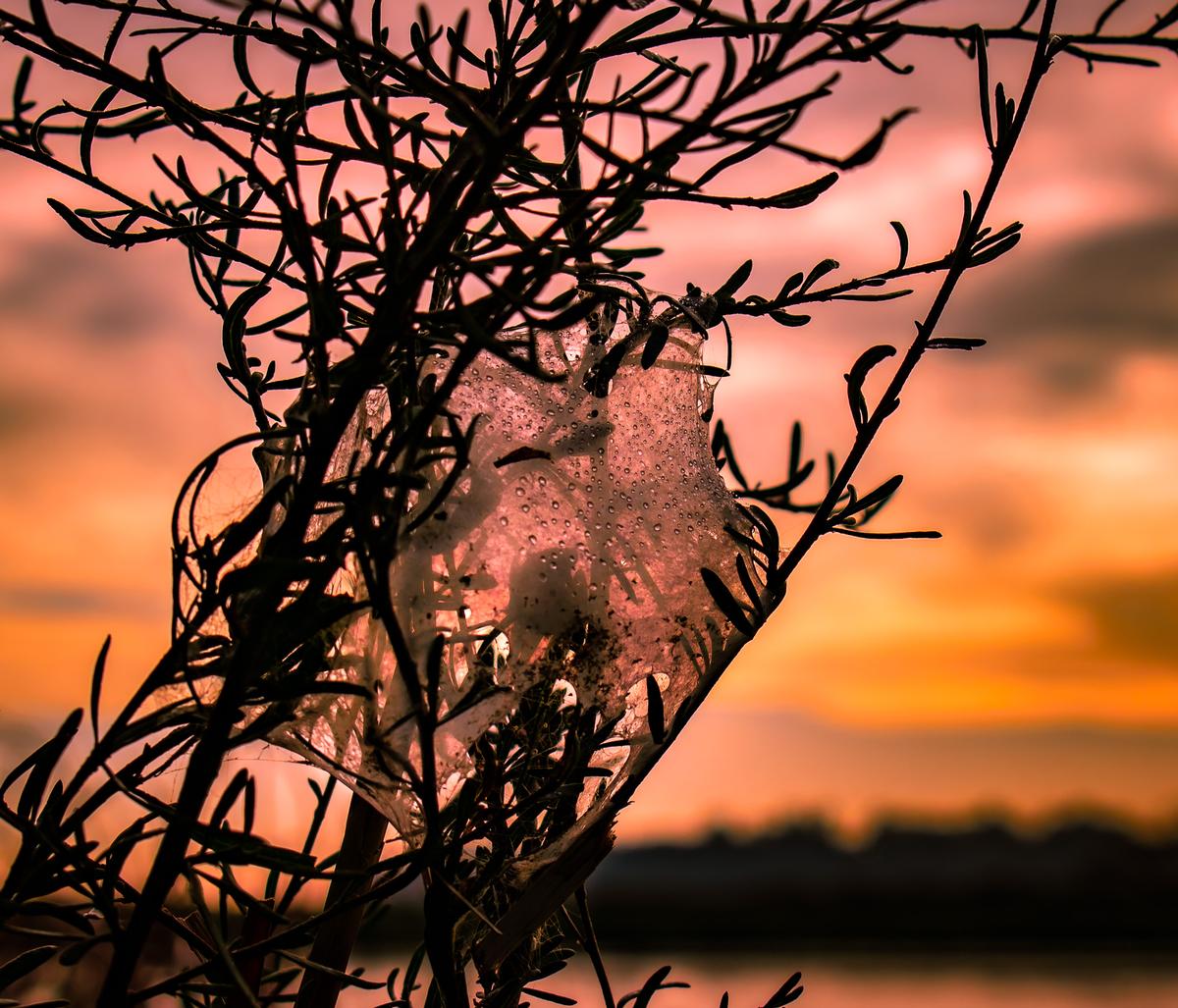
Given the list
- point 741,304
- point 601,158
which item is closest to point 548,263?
point 601,158

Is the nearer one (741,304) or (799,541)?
(799,541)

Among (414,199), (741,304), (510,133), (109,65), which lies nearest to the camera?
(510,133)

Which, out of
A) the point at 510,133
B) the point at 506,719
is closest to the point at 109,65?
the point at 510,133

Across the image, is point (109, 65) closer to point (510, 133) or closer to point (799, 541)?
point (510, 133)

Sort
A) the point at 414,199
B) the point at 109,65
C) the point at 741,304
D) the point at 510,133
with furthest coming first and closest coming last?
the point at 741,304 < the point at 109,65 < the point at 414,199 < the point at 510,133

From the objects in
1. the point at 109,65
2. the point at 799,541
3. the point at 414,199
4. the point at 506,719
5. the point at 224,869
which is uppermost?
the point at 109,65

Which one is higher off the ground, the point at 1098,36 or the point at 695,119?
the point at 1098,36
